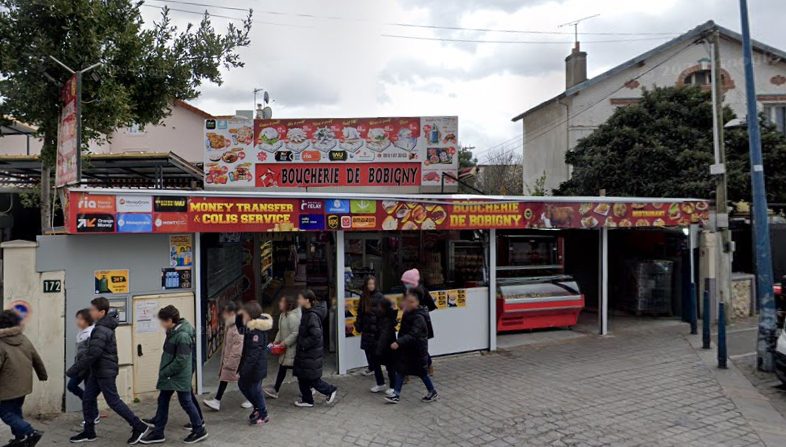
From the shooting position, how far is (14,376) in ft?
17.3

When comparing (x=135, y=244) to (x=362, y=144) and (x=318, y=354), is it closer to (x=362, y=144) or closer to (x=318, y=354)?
(x=318, y=354)

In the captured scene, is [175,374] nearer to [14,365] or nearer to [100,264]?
[14,365]

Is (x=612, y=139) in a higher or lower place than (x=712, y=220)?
higher

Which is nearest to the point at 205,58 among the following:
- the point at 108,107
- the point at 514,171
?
the point at 108,107

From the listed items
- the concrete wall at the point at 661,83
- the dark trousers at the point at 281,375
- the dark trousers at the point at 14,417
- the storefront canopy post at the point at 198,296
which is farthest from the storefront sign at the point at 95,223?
the concrete wall at the point at 661,83

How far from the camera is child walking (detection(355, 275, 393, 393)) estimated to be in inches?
294

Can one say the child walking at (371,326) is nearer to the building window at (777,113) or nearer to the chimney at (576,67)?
the chimney at (576,67)

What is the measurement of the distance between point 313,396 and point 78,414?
9.51 feet

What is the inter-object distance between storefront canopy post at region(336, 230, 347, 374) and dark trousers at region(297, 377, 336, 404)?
1.44 meters

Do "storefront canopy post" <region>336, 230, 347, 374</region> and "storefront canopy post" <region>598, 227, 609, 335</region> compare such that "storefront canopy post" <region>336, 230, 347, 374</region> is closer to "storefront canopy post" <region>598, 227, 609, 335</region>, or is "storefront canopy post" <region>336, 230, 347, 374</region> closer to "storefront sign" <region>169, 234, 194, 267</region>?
"storefront sign" <region>169, 234, 194, 267</region>

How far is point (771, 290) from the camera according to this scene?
844 cm

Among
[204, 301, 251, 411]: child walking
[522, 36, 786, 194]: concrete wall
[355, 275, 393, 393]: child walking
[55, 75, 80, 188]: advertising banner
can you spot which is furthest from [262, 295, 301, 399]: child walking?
[522, 36, 786, 194]: concrete wall

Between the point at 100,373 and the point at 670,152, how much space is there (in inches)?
679

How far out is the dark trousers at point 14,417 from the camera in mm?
5277
